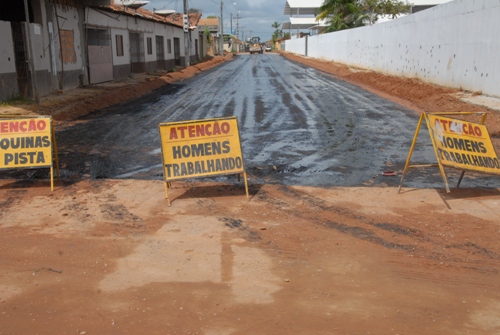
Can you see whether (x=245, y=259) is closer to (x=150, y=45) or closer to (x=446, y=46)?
(x=446, y=46)

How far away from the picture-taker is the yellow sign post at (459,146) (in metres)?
7.30

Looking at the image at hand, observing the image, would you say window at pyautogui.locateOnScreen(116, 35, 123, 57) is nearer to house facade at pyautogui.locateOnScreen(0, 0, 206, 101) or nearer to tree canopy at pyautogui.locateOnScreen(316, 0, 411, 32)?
house facade at pyautogui.locateOnScreen(0, 0, 206, 101)

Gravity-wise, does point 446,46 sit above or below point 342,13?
below

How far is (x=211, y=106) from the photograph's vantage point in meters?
17.1

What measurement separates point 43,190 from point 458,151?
6.32 m

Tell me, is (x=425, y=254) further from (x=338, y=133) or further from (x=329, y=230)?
(x=338, y=133)

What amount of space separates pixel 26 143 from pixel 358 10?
147 ft

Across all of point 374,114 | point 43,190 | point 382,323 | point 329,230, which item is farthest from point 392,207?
point 374,114

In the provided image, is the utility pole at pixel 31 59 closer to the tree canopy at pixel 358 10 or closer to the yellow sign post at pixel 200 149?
the yellow sign post at pixel 200 149

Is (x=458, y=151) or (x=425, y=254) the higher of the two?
(x=458, y=151)

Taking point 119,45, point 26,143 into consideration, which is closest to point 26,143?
point 26,143

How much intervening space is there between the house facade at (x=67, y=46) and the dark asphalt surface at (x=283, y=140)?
147 inches

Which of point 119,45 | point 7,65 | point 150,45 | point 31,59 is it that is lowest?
point 7,65

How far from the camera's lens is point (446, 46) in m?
21.3
